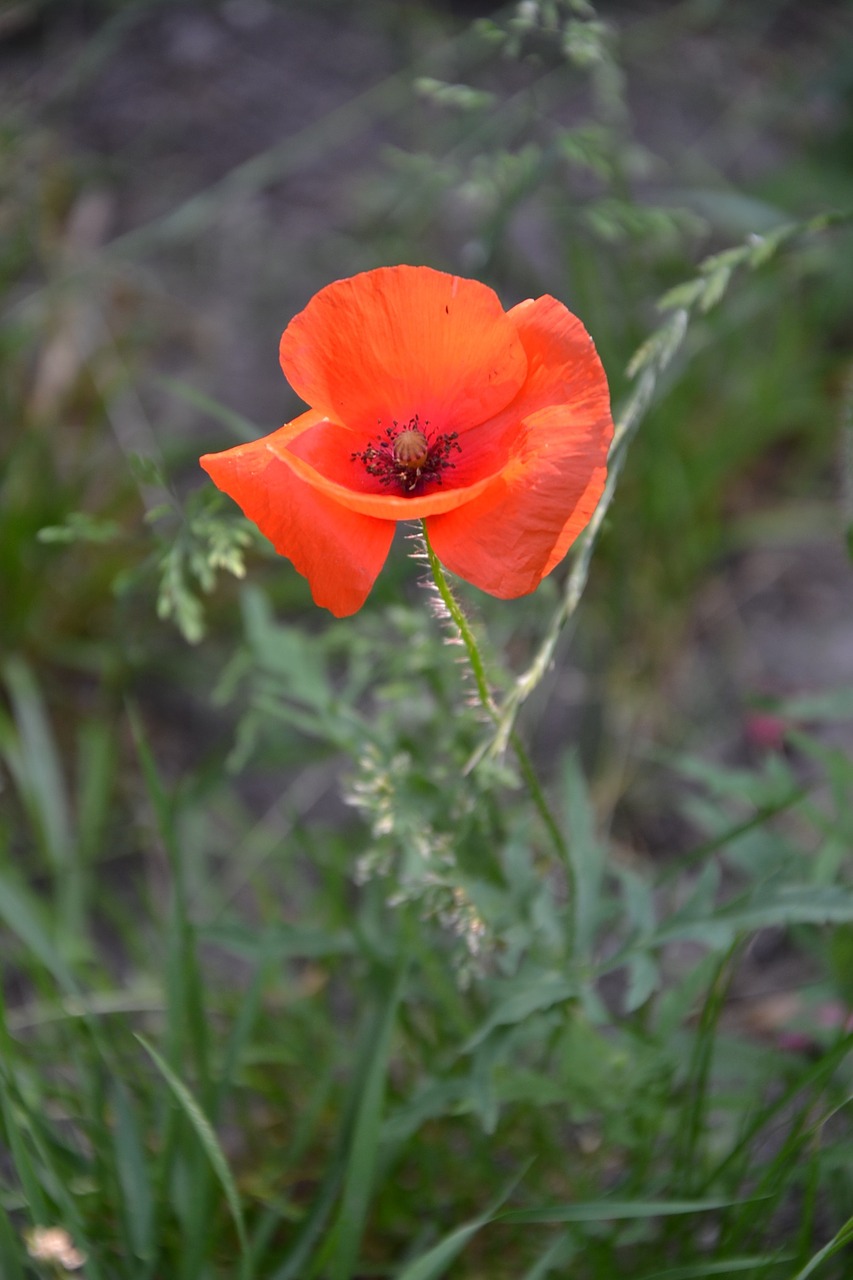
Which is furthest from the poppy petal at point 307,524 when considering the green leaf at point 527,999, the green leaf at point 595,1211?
the green leaf at point 595,1211

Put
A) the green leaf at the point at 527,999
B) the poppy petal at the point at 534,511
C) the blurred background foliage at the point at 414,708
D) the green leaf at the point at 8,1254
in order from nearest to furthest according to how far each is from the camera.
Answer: the poppy petal at the point at 534,511
the green leaf at the point at 8,1254
the green leaf at the point at 527,999
the blurred background foliage at the point at 414,708

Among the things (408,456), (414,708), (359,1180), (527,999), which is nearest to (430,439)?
(408,456)

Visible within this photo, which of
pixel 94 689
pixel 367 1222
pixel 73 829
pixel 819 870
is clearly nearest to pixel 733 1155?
pixel 819 870

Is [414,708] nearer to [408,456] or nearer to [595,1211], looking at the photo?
[408,456]

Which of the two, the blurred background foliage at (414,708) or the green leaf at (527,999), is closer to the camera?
the green leaf at (527,999)

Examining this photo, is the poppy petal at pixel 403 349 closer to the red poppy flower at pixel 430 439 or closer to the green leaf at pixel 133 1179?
the red poppy flower at pixel 430 439

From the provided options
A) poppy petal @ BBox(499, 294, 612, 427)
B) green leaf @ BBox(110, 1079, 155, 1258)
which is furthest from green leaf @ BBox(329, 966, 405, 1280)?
poppy petal @ BBox(499, 294, 612, 427)

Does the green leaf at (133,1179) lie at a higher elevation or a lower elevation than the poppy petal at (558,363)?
lower

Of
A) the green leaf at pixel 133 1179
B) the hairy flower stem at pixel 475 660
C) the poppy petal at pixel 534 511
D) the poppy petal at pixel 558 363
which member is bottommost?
the green leaf at pixel 133 1179
